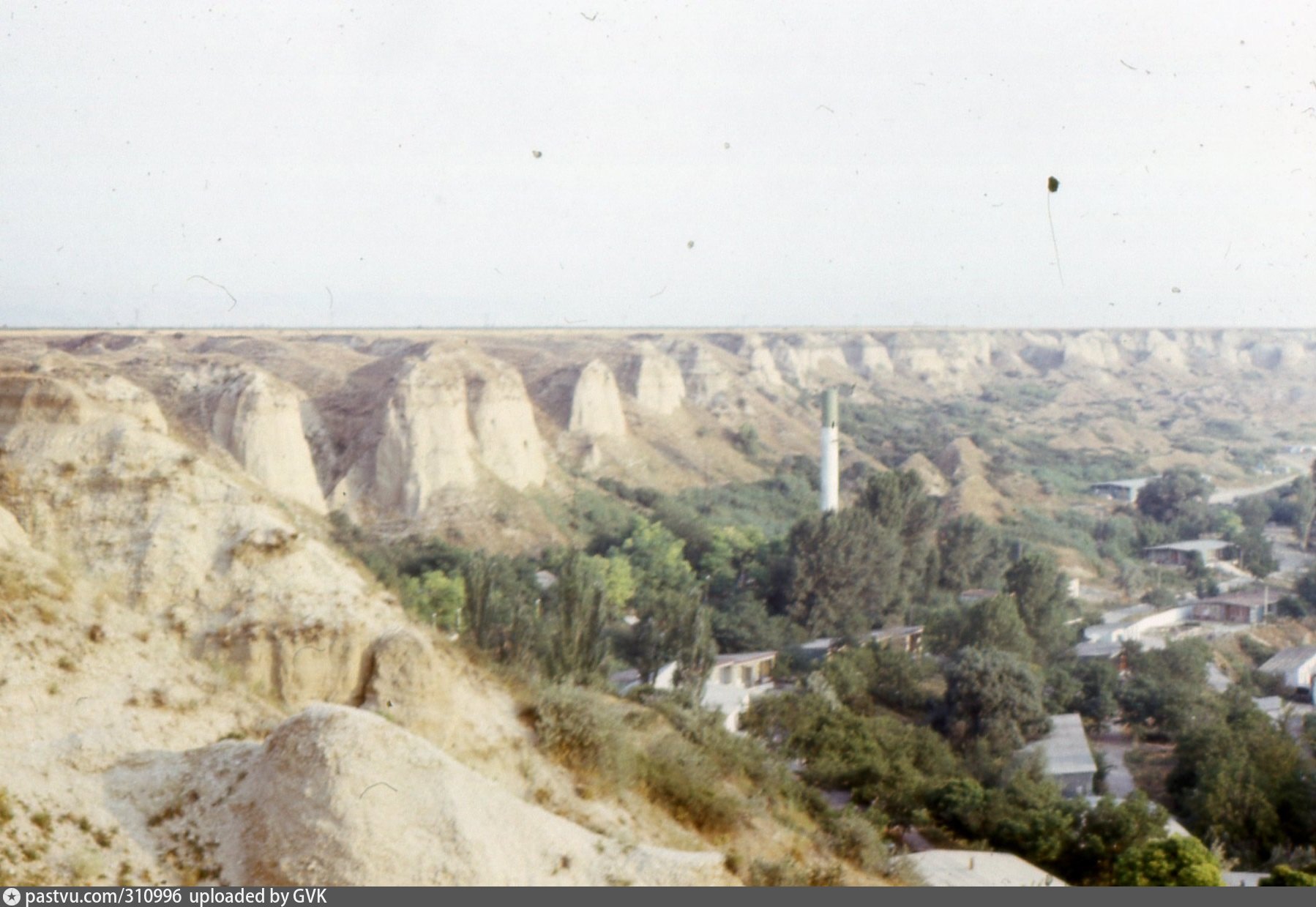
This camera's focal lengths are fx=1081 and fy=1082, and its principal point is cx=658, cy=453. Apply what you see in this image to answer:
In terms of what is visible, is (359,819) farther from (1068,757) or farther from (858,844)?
(1068,757)

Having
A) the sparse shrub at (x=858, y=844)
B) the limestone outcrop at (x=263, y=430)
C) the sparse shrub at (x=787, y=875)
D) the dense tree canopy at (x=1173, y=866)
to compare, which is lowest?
the dense tree canopy at (x=1173, y=866)

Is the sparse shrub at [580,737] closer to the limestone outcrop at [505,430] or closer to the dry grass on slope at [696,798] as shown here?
the dry grass on slope at [696,798]

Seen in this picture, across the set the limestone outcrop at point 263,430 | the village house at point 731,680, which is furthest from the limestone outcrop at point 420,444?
the village house at point 731,680

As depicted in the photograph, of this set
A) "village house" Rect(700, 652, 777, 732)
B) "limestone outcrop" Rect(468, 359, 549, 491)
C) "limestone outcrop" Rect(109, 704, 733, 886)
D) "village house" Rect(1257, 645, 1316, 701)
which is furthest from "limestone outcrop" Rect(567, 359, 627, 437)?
"limestone outcrop" Rect(109, 704, 733, 886)

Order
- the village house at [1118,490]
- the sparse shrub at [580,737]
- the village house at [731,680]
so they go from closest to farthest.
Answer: the sparse shrub at [580,737], the village house at [731,680], the village house at [1118,490]

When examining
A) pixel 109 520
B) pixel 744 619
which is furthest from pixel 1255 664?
pixel 109 520

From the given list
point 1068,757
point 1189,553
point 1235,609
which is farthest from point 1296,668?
point 1189,553
